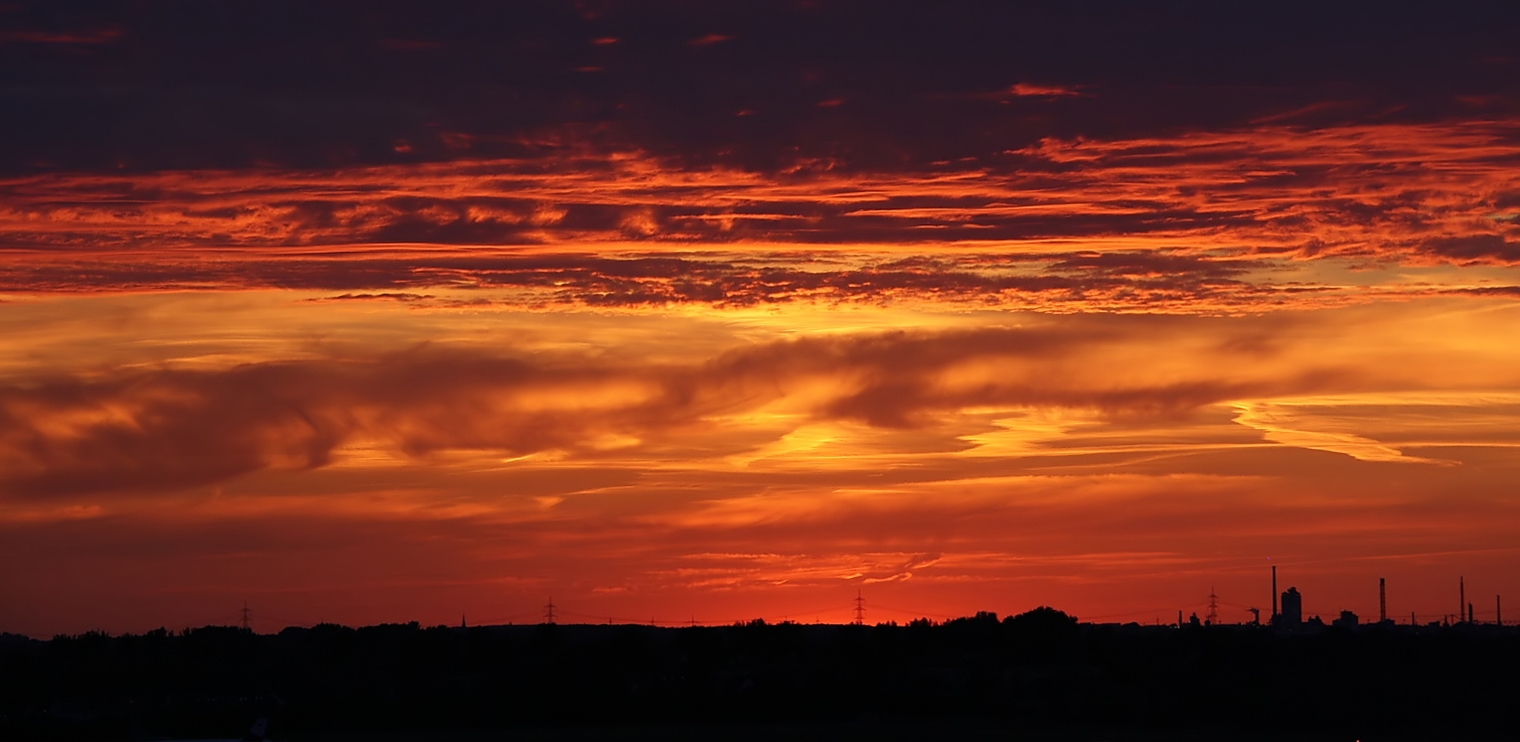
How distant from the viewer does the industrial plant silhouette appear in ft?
392

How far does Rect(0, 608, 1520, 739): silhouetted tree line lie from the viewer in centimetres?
12175

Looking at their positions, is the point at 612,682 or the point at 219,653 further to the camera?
the point at 219,653

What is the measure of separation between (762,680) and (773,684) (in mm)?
2120

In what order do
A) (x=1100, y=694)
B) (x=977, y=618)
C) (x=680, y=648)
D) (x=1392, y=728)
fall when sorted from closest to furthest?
1. (x=1392, y=728)
2. (x=1100, y=694)
3. (x=680, y=648)
4. (x=977, y=618)

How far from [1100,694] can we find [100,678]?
6789 cm

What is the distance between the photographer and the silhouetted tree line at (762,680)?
121750 millimetres

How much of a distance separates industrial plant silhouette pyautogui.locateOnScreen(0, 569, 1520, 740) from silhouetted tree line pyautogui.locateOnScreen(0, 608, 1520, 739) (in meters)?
0.25

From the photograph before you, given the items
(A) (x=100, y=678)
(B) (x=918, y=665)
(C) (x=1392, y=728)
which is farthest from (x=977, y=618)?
(A) (x=100, y=678)

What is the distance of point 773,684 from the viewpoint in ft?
421

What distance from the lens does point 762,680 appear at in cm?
13025

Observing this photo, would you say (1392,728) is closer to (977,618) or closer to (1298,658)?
(1298,658)

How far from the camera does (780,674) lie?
5177 inches

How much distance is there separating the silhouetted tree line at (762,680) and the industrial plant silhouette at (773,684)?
25 cm

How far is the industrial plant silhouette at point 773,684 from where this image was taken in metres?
119
